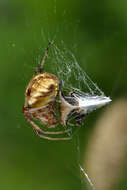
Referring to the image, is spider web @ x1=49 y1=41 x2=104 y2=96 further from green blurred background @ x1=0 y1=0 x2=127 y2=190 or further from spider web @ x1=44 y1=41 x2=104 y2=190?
green blurred background @ x1=0 y1=0 x2=127 y2=190

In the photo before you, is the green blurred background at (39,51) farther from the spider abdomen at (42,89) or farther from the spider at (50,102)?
the spider abdomen at (42,89)

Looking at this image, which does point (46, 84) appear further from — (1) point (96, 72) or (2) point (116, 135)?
(2) point (116, 135)

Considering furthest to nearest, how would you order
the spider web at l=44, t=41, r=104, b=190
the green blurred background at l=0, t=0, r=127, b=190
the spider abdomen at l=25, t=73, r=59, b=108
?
the green blurred background at l=0, t=0, r=127, b=190 → the spider web at l=44, t=41, r=104, b=190 → the spider abdomen at l=25, t=73, r=59, b=108

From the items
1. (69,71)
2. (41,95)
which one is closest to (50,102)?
(41,95)

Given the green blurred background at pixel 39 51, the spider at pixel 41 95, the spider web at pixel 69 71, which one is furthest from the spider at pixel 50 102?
the green blurred background at pixel 39 51

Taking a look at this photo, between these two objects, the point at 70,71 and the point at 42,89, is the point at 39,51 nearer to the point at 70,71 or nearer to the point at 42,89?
the point at 70,71

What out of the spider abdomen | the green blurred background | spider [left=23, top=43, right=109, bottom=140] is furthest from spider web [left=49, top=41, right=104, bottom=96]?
the spider abdomen
